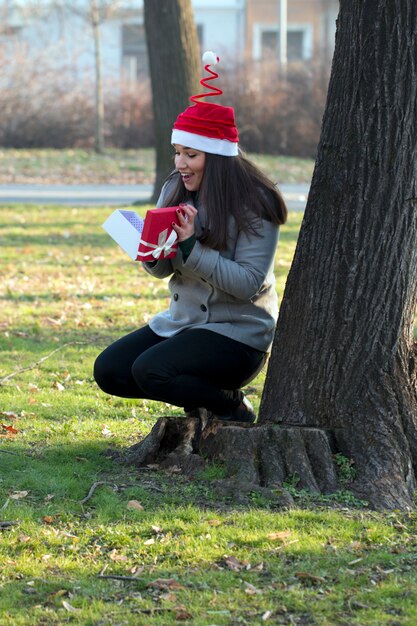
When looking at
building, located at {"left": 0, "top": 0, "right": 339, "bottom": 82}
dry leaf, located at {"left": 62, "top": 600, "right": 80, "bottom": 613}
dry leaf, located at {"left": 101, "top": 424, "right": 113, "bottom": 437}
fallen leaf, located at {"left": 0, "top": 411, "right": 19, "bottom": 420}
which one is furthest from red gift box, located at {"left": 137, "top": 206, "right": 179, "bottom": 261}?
building, located at {"left": 0, "top": 0, "right": 339, "bottom": 82}

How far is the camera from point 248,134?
25.5 m

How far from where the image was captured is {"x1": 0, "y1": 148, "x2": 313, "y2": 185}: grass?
20844mm

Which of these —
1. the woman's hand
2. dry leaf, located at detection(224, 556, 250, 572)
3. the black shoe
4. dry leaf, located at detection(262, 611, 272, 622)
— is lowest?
dry leaf, located at detection(224, 556, 250, 572)

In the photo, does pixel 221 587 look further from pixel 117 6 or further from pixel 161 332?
pixel 117 6

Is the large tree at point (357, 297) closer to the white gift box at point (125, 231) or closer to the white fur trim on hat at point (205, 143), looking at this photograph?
the white fur trim on hat at point (205, 143)

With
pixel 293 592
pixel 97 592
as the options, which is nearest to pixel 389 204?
pixel 293 592

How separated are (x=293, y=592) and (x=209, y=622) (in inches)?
13.9

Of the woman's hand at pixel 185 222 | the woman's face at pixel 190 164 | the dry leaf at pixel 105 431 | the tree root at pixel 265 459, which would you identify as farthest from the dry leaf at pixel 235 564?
the woman's face at pixel 190 164

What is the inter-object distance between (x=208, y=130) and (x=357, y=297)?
3.39ft

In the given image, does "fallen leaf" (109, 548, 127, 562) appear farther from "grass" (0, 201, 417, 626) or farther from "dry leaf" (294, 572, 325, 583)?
"dry leaf" (294, 572, 325, 583)

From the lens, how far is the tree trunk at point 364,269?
14.0ft

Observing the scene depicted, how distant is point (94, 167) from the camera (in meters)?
22.8

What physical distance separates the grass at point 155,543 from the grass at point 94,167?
50.0 feet

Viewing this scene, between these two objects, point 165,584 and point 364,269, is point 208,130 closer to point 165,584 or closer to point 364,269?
point 364,269
